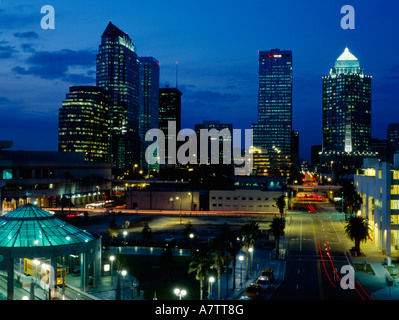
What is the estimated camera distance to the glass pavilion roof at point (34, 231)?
39691 mm

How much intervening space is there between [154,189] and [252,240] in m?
81.5

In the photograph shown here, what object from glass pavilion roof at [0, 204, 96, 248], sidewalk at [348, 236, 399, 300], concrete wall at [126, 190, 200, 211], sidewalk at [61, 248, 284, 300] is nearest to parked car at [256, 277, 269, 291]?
sidewalk at [61, 248, 284, 300]

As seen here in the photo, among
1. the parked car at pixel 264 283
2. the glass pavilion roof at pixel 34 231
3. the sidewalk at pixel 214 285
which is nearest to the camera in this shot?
the glass pavilion roof at pixel 34 231

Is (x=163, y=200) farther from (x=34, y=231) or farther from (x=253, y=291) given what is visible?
(x=253, y=291)

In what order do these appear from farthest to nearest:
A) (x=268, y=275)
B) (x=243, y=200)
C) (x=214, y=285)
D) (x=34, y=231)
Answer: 1. (x=243, y=200)
2. (x=268, y=275)
3. (x=214, y=285)
4. (x=34, y=231)

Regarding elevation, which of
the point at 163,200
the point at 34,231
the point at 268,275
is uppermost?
the point at 34,231

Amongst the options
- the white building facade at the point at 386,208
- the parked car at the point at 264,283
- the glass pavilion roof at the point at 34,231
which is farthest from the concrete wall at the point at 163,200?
the parked car at the point at 264,283

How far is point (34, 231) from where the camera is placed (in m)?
41.2

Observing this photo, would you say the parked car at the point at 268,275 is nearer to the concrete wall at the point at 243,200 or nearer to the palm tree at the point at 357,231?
the palm tree at the point at 357,231

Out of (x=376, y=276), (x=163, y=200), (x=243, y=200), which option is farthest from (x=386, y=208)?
(x=163, y=200)

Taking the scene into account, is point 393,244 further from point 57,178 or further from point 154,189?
point 57,178

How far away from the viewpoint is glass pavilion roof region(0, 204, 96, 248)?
130 ft
